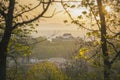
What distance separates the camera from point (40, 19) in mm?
17328

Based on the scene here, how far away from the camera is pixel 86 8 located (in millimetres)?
15781

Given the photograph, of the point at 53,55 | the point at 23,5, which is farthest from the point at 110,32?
the point at 53,55

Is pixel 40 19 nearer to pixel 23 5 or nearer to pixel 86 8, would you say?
pixel 23 5

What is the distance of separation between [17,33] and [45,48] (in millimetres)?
150518

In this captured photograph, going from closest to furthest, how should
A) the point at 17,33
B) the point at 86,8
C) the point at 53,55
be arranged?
the point at 86,8 → the point at 17,33 → the point at 53,55

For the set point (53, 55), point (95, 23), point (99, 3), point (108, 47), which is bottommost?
point (53, 55)

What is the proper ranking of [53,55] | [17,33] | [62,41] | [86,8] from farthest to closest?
[62,41] < [53,55] < [17,33] < [86,8]

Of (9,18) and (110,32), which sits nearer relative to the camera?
(9,18)

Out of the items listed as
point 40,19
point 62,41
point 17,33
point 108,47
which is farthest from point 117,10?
point 62,41

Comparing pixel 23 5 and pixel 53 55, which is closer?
pixel 23 5

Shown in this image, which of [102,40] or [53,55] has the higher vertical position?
[102,40]

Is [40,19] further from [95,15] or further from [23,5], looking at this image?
[95,15]

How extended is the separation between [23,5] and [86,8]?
11.0 feet

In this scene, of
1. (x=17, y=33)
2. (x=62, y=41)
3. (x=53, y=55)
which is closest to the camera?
(x=17, y=33)
